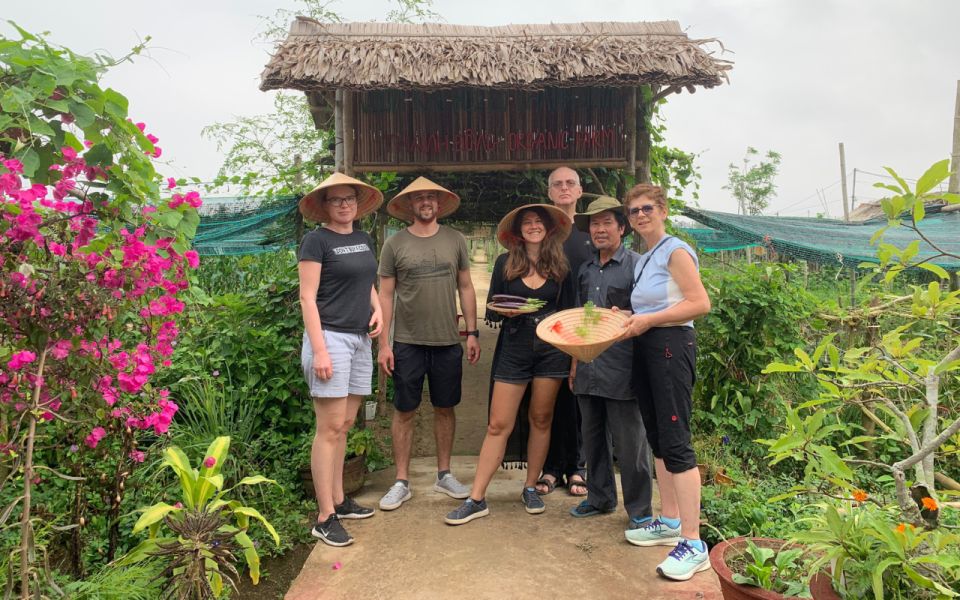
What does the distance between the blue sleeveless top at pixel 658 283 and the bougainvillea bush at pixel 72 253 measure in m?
1.87

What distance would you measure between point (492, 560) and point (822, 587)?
4.67ft

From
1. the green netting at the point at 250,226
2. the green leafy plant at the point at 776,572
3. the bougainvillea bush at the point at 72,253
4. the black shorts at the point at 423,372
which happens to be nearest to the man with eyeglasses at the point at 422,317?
the black shorts at the point at 423,372

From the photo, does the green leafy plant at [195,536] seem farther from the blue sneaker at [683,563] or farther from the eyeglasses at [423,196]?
the eyeglasses at [423,196]

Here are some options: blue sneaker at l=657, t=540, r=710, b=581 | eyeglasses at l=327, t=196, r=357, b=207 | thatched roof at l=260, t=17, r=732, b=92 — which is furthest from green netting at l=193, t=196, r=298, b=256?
blue sneaker at l=657, t=540, r=710, b=581

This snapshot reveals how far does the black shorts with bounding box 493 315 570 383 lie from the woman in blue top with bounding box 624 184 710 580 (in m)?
0.57

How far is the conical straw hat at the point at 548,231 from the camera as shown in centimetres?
343

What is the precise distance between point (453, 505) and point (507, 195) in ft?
12.4

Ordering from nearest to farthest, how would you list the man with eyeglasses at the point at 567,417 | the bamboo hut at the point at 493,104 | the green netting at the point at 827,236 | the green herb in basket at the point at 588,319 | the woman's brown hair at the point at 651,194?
the woman's brown hair at the point at 651,194 → the green herb in basket at the point at 588,319 → the man with eyeglasses at the point at 567,417 → the bamboo hut at the point at 493,104 → the green netting at the point at 827,236

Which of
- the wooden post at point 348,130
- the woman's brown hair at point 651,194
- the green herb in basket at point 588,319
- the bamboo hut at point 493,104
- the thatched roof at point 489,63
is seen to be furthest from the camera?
the wooden post at point 348,130

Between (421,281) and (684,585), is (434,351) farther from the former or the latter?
(684,585)

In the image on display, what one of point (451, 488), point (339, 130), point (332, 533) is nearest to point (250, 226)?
point (339, 130)

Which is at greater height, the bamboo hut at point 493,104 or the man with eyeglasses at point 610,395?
the bamboo hut at point 493,104

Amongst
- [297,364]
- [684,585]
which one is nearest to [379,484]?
[297,364]

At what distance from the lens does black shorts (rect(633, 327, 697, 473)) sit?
2783mm
